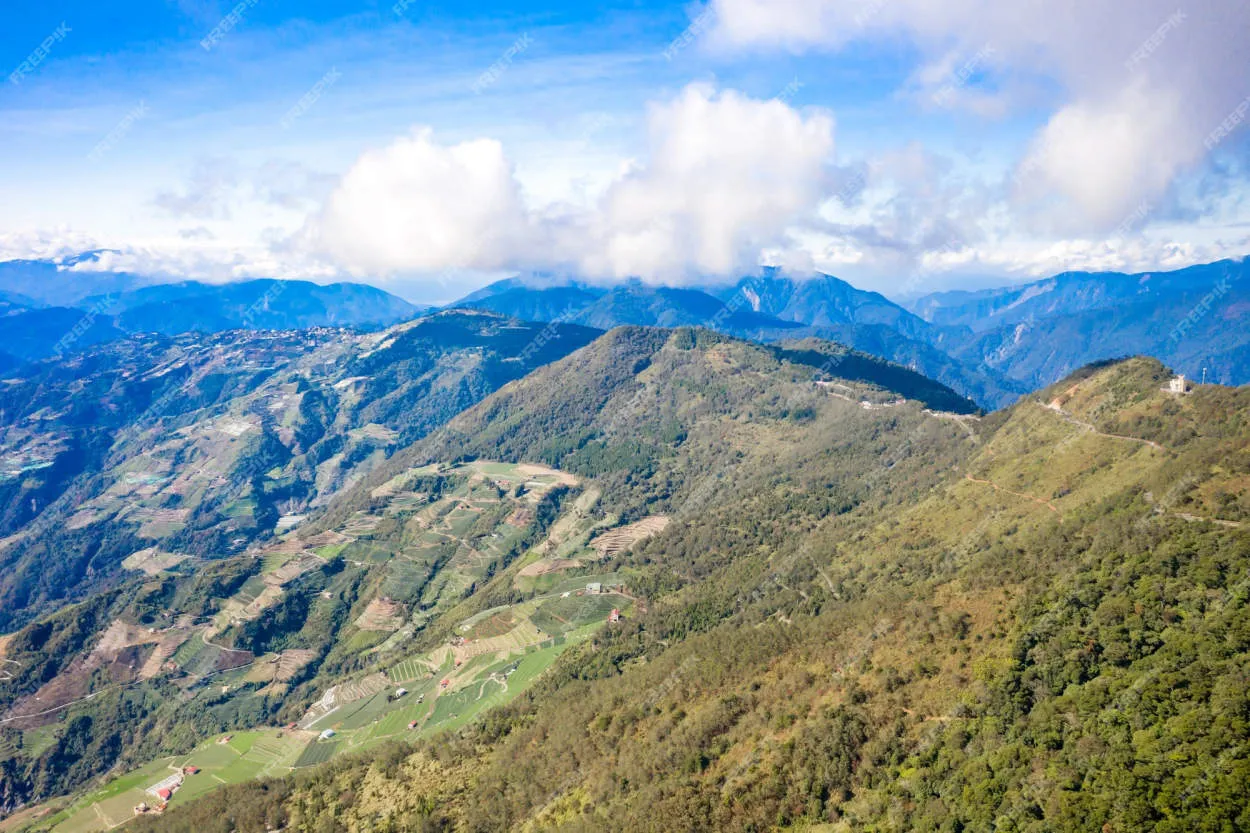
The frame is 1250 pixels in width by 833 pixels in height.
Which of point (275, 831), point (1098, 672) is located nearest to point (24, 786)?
point (275, 831)

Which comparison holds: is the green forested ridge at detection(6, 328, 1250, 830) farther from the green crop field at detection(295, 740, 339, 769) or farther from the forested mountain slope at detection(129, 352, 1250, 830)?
the green crop field at detection(295, 740, 339, 769)

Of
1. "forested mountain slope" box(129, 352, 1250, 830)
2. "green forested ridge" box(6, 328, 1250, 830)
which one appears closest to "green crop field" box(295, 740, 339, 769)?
"green forested ridge" box(6, 328, 1250, 830)

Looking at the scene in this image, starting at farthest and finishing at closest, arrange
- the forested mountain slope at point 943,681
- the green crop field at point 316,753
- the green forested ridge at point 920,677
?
the green crop field at point 316,753
the green forested ridge at point 920,677
the forested mountain slope at point 943,681

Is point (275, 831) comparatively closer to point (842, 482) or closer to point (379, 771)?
→ point (379, 771)

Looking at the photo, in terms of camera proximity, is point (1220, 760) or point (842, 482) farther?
point (842, 482)

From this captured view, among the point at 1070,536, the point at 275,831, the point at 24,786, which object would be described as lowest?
the point at 24,786

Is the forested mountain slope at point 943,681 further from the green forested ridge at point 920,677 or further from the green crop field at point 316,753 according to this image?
the green crop field at point 316,753

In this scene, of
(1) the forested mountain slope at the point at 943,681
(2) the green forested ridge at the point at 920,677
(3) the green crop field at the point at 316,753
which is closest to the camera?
(1) the forested mountain slope at the point at 943,681

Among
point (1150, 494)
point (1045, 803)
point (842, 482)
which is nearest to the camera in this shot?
point (1045, 803)

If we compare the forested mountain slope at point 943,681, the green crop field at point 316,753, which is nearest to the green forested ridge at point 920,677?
the forested mountain slope at point 943,681
